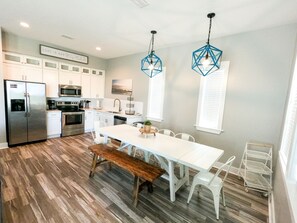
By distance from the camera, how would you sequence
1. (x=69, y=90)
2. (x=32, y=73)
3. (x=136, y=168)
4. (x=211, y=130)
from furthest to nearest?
(x=69, y=90) → (x=32, y=73) → (x=211, y=130) → (x=136, y=168)

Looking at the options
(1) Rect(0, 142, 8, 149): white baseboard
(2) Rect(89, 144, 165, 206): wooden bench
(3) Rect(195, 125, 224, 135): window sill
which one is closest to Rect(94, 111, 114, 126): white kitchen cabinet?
(2) Rect(89, 144, 165, 206): wooden bench

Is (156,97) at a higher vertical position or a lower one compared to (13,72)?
lower

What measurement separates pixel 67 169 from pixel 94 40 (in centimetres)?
322

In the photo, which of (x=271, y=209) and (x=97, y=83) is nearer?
(x=271, y=209)

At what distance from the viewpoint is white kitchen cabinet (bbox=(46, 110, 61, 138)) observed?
173 inches

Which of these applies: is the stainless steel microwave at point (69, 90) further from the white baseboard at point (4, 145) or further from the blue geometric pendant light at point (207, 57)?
the blue geometric pendant light at point (207, 57)

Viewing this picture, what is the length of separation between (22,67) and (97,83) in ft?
7.64

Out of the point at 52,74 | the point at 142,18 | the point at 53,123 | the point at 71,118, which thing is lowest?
the point at 53,123

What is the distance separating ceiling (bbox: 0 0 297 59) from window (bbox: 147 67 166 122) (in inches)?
41.2

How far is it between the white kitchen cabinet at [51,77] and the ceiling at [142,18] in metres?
0.95

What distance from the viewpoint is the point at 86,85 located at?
214 inches

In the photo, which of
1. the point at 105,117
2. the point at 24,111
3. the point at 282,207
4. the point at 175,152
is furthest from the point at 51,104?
the point at 282,207

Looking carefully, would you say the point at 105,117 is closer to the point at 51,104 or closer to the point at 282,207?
the point at 51,104

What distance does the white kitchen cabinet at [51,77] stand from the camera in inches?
172
